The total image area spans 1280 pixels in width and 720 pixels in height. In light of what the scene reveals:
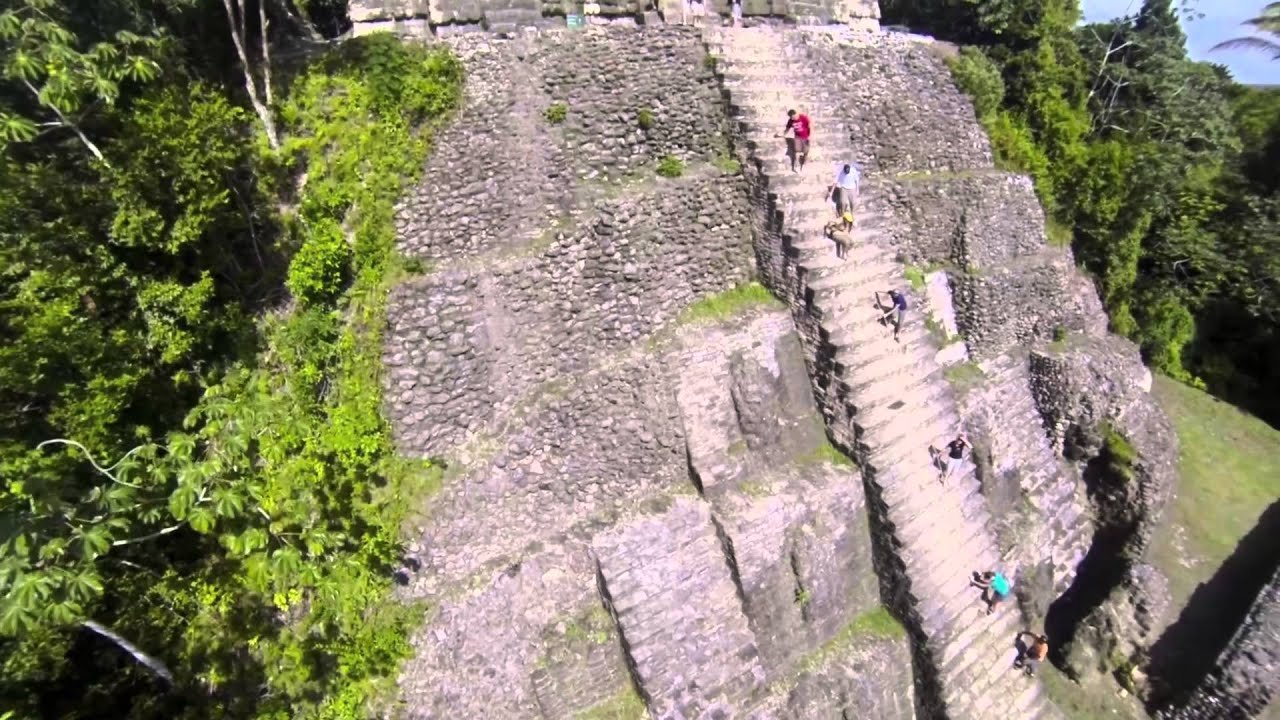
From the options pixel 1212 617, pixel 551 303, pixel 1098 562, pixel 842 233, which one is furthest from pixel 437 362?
pixel 1212 617

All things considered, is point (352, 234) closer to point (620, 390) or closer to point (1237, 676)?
point (620, 390)

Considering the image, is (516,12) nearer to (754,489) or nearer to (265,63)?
(265,63)

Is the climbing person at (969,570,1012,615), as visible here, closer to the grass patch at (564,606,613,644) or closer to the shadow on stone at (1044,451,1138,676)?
the grass patch at (564,606,613,644)

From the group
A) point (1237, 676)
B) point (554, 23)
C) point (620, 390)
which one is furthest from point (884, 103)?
point (1237, 676)

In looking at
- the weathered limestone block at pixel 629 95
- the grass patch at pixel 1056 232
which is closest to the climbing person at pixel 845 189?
the weathered limestone block at pixel 629 95

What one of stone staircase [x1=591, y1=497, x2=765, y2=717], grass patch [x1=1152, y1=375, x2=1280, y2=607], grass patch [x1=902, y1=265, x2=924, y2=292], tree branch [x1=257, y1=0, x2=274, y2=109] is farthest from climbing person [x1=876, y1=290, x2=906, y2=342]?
grass patch [x1=1152, y1=375, x2=1280, y2=607]
